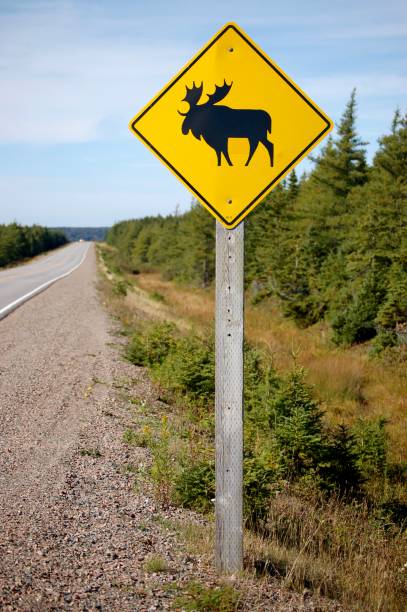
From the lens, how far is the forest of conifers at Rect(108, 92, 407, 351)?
54.6ft

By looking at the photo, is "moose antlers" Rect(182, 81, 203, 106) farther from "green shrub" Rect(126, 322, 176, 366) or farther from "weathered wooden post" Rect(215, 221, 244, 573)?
"green shrub" Rect(126, 322, 176, 366)

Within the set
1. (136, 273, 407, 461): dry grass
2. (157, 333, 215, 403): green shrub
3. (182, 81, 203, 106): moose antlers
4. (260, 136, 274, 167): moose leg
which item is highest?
(182, 81, 203, 106): moose antlers

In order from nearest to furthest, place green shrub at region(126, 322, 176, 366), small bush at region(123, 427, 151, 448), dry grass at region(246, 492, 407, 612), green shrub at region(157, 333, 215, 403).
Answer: dry grass at region(246, 492, 407, 612) < small bush at region(123, 427, 151, 448) < green shrub at region(157, 333, 215, 403) < green shrub at region(126, 322, 176, 366)

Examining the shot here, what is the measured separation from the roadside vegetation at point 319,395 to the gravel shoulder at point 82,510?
0.29 metres

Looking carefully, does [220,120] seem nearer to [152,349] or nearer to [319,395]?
[152,349]

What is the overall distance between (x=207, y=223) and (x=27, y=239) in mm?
52843

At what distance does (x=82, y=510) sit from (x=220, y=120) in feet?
9.49

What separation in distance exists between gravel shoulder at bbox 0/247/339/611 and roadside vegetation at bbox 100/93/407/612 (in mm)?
288

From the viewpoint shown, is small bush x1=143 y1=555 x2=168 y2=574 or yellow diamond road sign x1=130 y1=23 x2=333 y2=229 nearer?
yellow diamond road sign x1=130 y1=23 x2=333 y2=229

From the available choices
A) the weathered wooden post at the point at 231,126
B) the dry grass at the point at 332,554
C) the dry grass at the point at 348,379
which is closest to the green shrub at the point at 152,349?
the dry grass at the point at 348,379

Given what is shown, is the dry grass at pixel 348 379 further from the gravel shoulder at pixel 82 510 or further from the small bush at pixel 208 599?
the small bush at pixel 208 599

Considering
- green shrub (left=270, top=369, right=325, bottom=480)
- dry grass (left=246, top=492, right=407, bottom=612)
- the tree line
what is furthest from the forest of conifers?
the tree line

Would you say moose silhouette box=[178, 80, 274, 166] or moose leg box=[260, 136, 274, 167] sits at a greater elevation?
moose silhouette box=[178, 80, 274, 166]

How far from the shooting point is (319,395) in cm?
1133
